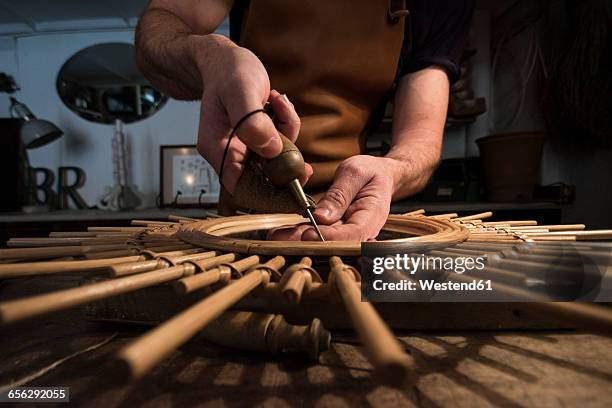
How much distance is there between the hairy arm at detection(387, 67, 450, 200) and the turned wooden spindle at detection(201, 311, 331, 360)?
0.75m

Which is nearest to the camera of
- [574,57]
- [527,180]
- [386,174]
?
[386,174]

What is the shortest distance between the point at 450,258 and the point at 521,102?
2.48m

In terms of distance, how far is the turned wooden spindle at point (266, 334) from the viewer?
1.07ft

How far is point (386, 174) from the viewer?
2.33 ft

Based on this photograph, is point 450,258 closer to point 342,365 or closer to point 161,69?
point 342,365

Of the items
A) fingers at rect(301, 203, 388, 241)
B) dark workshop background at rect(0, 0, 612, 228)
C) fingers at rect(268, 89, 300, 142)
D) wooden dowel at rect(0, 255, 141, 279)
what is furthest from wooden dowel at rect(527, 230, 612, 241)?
dark workshop background at rect(0, 0, 612, 228)

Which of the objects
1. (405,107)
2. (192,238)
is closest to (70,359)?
(192,238)

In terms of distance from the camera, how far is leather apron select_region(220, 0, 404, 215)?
1.01m

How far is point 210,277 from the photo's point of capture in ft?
0.98

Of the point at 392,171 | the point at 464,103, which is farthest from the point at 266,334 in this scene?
the point at 464,103

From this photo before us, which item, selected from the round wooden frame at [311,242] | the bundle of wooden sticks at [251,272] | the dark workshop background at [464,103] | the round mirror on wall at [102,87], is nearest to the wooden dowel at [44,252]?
the bundle of wooden sticks at [251,272]

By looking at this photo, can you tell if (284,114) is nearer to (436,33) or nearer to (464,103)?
(436,33)

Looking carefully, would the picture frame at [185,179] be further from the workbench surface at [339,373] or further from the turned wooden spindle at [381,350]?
the turned wooden spindle at [381,350]

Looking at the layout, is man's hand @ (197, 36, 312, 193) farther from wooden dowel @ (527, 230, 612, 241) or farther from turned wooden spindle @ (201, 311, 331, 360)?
wooden dowel @ (527, 230, 612, 241)
